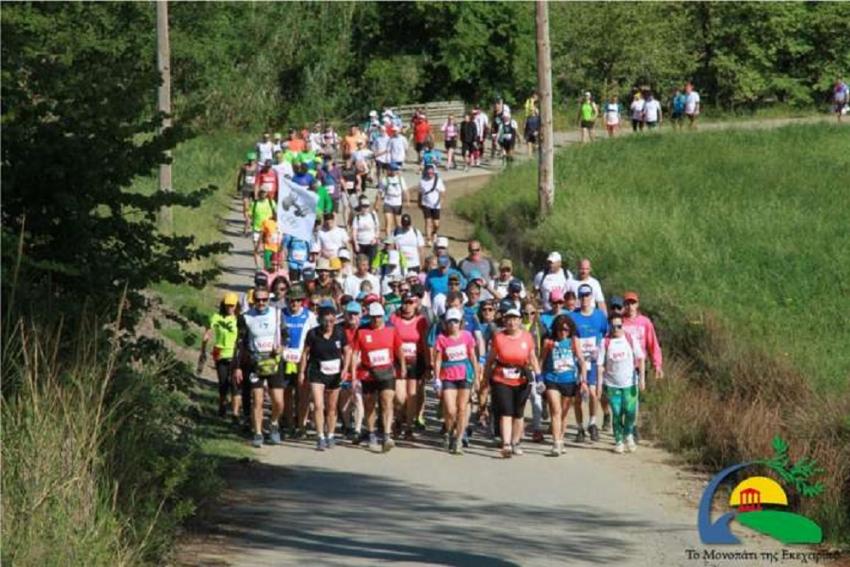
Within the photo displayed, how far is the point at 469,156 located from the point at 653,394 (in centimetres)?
2549

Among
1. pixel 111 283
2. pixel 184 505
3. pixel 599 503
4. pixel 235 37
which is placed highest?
pixel 235 37

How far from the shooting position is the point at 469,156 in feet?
149

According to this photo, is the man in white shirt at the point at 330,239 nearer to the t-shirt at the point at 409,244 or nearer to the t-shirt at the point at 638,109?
the t-shirt at the point at 409,244

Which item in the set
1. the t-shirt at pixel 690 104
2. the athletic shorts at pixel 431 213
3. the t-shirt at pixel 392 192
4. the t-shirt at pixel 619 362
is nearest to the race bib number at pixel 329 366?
the t-shirt at pixel 619 362

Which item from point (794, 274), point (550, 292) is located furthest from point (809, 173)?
point (550, 292)

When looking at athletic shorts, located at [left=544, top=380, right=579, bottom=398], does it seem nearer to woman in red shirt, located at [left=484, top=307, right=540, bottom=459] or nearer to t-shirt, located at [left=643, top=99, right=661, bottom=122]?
woman in red shirt, located at [left=484, top=307, right=540, bottom=459]

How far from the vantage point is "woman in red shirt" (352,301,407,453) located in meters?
18.6

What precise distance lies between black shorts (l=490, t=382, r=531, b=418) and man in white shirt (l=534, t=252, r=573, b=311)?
7.97 feet

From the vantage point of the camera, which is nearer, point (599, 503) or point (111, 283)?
point (111, 283)

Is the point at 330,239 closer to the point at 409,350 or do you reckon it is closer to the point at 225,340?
the point at 225,340

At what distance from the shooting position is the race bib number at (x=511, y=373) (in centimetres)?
1833

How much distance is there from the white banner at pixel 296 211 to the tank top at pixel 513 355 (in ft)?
28.4

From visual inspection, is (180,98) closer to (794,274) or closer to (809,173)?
(809,173)

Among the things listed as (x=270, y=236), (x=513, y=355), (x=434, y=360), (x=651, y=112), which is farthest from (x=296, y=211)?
(x=651, y=112)
